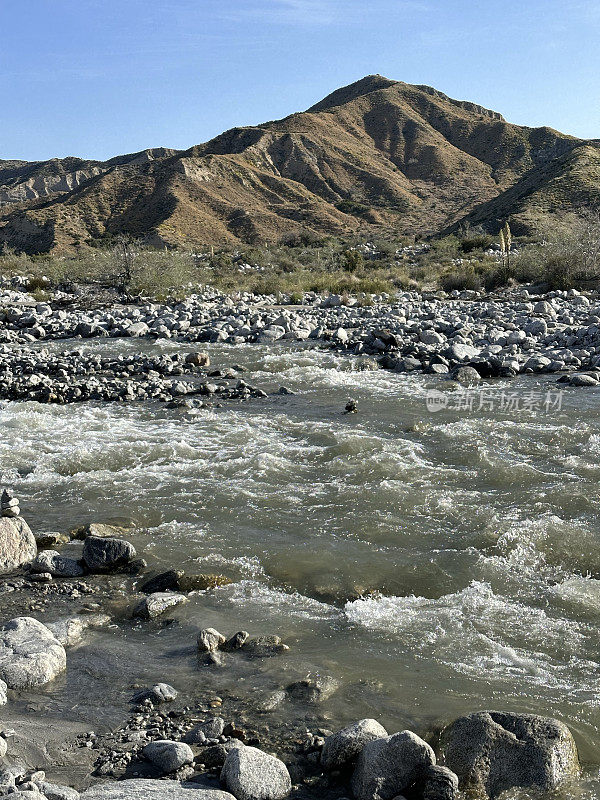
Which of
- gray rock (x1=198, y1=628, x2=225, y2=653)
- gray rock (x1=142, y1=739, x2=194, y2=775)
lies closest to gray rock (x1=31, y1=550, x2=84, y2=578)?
gray rock (x1=198, y1=628, x2=225, y2=653)

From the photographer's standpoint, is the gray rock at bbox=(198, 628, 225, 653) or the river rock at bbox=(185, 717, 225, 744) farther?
the gray rock at bbox=(198, 628, 225, 653)

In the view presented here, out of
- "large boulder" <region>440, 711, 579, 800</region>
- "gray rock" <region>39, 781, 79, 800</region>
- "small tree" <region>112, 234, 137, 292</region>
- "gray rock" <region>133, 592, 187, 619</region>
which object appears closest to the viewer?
"gray rock" <region>39, 781, 79, 800</region>

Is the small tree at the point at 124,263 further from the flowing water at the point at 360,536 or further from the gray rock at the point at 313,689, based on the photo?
the gray rock at the point at 313,689

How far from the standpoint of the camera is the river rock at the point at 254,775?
100 inches

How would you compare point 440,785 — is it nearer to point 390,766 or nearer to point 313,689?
point 390,766

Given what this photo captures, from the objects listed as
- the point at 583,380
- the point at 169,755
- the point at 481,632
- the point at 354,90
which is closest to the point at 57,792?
the point at 169,755

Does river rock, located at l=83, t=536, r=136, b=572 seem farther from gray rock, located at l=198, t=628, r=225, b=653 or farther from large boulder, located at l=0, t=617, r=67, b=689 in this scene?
gray rock, located at l=198, t=628, r=225, b=653

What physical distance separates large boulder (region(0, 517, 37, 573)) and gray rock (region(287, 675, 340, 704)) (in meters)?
2.46

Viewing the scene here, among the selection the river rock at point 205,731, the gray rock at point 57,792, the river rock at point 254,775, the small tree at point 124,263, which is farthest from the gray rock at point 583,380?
the small tree at point 124,263

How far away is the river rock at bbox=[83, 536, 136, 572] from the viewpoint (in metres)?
4.71

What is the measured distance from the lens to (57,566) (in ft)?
15.3

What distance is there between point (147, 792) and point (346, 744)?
837 mm

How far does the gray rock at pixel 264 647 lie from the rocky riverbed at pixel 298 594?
0.05ft

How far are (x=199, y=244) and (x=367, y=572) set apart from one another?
52.2 meters
